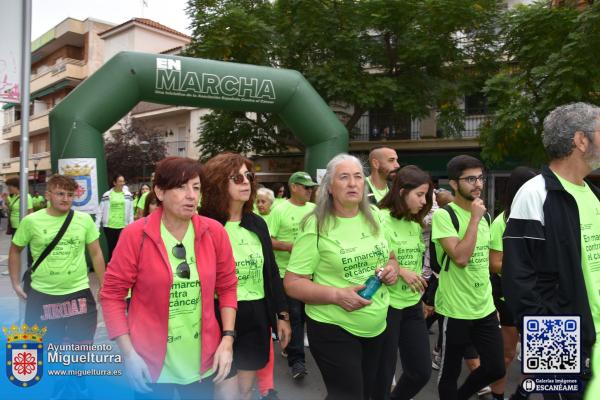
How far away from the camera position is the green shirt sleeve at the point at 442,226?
11.9ft

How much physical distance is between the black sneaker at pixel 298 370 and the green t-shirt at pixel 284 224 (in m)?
1.08

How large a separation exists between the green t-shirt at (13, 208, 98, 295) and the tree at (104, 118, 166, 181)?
22888 millimetres

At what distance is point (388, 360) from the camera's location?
9.91ft

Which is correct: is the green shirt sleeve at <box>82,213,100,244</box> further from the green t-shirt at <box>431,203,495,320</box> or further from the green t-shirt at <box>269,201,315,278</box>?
the green t-shirt at <box>431,203,495,320</box>

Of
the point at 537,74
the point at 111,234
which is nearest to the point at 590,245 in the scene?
the point at 111,234

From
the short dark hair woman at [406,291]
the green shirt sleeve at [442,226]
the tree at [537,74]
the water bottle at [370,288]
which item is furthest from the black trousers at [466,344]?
the tree at [537,74]

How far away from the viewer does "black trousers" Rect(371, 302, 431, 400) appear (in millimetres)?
3023

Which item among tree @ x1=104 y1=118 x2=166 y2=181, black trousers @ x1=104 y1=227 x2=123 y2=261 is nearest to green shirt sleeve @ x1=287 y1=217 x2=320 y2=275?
black trousers @ x1=104 y1=227 x2=123 y2=261

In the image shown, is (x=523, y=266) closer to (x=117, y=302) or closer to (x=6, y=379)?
(x=117, y=302)

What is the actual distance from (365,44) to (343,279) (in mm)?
15246

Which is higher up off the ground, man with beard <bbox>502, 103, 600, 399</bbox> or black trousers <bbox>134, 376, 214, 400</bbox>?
man with beard <bbox>502, 103, 600, 399</bbox>

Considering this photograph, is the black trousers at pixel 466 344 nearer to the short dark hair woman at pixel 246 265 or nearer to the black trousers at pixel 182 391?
the short dark hair woman at pixel 246 265

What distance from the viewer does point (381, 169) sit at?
4.55 metres

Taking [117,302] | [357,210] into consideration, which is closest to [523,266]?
[357,210]
